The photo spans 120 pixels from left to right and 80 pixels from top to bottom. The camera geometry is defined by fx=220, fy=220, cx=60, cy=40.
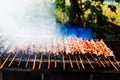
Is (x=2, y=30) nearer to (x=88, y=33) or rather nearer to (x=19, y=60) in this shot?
(x=19, y=60)

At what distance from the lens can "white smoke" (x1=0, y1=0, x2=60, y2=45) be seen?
7836 millimetres

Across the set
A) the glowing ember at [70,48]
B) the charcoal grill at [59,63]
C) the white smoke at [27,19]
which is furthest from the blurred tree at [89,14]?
the charcoal grill at [59,63]

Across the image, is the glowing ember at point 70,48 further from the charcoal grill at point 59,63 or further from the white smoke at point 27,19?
the white smoke at point 27,19

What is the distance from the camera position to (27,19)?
37.4 ft

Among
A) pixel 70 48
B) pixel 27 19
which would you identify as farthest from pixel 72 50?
pixel 27 19

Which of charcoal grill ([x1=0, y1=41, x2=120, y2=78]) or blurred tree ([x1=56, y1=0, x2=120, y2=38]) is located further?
blurred tree ([x1=56, y1=0, x2=120, y2=38])

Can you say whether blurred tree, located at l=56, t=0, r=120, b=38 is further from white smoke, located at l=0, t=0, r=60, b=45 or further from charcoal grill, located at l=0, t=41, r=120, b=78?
charcoal grill, located at l=0, t=41, r=120, b=78

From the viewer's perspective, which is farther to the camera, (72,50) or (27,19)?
(27,19)

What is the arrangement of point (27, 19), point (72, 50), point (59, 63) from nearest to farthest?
point (59, 63) < point (72, 50) < point (27, 19)

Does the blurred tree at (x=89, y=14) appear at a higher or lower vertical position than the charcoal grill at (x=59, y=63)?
lower


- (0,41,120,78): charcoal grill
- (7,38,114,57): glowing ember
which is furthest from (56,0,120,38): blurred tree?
(0,41,120,78): charcoal grill

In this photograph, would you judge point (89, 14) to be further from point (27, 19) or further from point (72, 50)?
point (72, 50)

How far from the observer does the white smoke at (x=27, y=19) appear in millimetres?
7836

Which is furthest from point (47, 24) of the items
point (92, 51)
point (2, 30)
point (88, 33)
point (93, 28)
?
point (92, 51)
